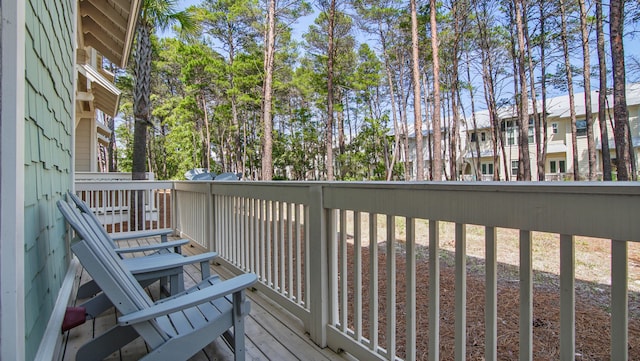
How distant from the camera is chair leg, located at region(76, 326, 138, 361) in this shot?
5.88 feet

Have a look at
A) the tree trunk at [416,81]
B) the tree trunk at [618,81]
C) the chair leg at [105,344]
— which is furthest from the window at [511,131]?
the chair leg at [105,344]

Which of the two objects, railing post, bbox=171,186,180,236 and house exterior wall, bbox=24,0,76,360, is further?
railing post, bbox=171,186,180,236

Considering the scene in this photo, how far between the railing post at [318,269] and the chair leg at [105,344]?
1.01 m

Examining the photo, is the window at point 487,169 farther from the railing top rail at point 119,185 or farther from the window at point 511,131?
the railing top rail at point 119,185

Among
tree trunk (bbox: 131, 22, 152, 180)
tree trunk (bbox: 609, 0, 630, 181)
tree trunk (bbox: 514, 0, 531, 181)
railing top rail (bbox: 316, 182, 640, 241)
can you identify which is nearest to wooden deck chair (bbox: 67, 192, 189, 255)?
railing top rail (bbox: 316, 182, 640, 241)

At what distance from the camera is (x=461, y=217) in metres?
1.31

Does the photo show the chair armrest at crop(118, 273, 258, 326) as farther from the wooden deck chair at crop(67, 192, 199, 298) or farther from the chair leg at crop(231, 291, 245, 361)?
the wooden deck chair at crop(67, 192, 199, 298)

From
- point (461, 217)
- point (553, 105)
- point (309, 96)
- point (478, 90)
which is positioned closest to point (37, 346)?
point (461, 217)

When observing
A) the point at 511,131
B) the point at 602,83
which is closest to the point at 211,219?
the point at 602,83

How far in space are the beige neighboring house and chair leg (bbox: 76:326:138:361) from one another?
20071 millimetres

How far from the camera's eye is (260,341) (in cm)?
216

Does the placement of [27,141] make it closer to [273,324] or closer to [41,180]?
[41,180]

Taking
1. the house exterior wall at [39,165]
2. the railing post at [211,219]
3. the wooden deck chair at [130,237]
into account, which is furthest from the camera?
the railing post at [211,219]

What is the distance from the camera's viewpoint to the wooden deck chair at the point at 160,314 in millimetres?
1447
